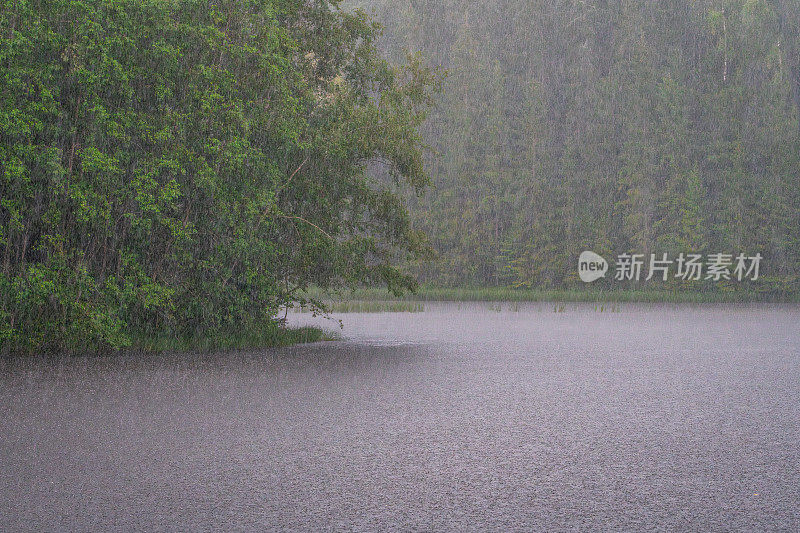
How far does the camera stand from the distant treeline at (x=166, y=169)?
13750mm

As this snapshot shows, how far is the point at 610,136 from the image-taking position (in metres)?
56.7

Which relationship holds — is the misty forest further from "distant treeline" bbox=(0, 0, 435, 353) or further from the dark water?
the dark water

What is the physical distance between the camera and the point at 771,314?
2986 centimetres

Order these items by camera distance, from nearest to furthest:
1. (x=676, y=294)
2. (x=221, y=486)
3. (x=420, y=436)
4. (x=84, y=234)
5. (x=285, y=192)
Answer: (x=221, y=486)
(x=420, y=436)
(x=84, y=234)
(x=285, y=192)
(x=676, y=294)

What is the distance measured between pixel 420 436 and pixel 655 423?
2476mm

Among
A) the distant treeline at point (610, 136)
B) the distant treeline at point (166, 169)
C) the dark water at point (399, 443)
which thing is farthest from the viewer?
the distant treeline at point (610, 136)

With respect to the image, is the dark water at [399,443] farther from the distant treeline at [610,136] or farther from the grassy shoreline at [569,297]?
the distant treeline at [610,136]

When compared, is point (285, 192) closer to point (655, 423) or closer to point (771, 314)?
point (655, 423)

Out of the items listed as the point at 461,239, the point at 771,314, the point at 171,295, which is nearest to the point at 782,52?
the point at 461,239

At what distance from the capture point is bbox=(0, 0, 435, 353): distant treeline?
541 inches

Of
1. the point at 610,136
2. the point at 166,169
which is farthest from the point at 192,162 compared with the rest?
the point at 610,136

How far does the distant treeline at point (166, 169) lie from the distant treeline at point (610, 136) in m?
36.6

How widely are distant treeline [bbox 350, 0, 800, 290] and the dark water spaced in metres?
39.0

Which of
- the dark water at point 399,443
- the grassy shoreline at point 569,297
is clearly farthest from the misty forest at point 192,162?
the grassy shoreline at point 569,297
